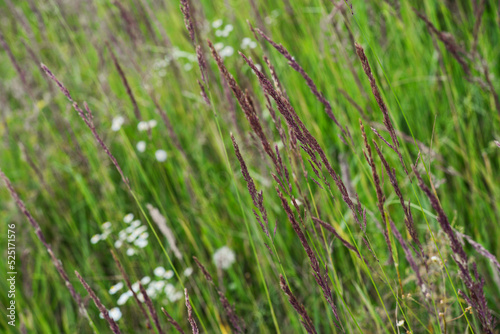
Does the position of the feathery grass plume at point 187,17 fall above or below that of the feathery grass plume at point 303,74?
above

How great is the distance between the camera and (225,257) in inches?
69.6

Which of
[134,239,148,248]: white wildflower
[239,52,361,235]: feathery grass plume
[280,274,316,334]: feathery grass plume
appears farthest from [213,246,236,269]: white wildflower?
[239,52,361,235]: feathery grass plume

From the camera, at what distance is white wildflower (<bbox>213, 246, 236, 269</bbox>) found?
1738 millimetres

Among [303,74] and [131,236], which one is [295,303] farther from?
[131,236]

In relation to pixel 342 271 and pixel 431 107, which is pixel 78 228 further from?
pixel 431 107

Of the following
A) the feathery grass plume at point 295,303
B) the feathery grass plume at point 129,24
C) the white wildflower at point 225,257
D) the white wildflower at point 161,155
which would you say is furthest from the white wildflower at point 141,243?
the feathery grass plume at point 295,303

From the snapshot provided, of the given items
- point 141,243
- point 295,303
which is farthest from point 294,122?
point 141,243

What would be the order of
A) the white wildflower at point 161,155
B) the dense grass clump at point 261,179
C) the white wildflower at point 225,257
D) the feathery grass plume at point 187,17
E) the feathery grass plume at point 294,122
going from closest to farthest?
the feathery grass plume at point 294,122, the feathery grass plume at point 187,17, the dense grass clump at point 261,179, the white wildflower at point 225,257, the white wildflower at point 161,155

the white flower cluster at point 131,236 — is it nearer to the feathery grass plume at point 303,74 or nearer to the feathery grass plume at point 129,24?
the feathery grass plume at point 129,24

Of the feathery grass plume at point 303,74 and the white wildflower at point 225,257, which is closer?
the feathery grass plume at point 303,74

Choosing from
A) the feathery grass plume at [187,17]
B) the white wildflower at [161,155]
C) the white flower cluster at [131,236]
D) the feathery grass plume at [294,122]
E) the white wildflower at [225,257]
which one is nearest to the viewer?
the feathery grass plume at [294,122]

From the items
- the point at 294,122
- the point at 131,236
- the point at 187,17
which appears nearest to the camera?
the point at 294,122

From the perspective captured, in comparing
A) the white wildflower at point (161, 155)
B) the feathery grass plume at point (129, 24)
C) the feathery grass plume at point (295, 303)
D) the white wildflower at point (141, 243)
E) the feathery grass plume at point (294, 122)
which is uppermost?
the feathery grass plume at point (129, 24)

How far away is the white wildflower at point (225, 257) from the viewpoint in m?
1.74
